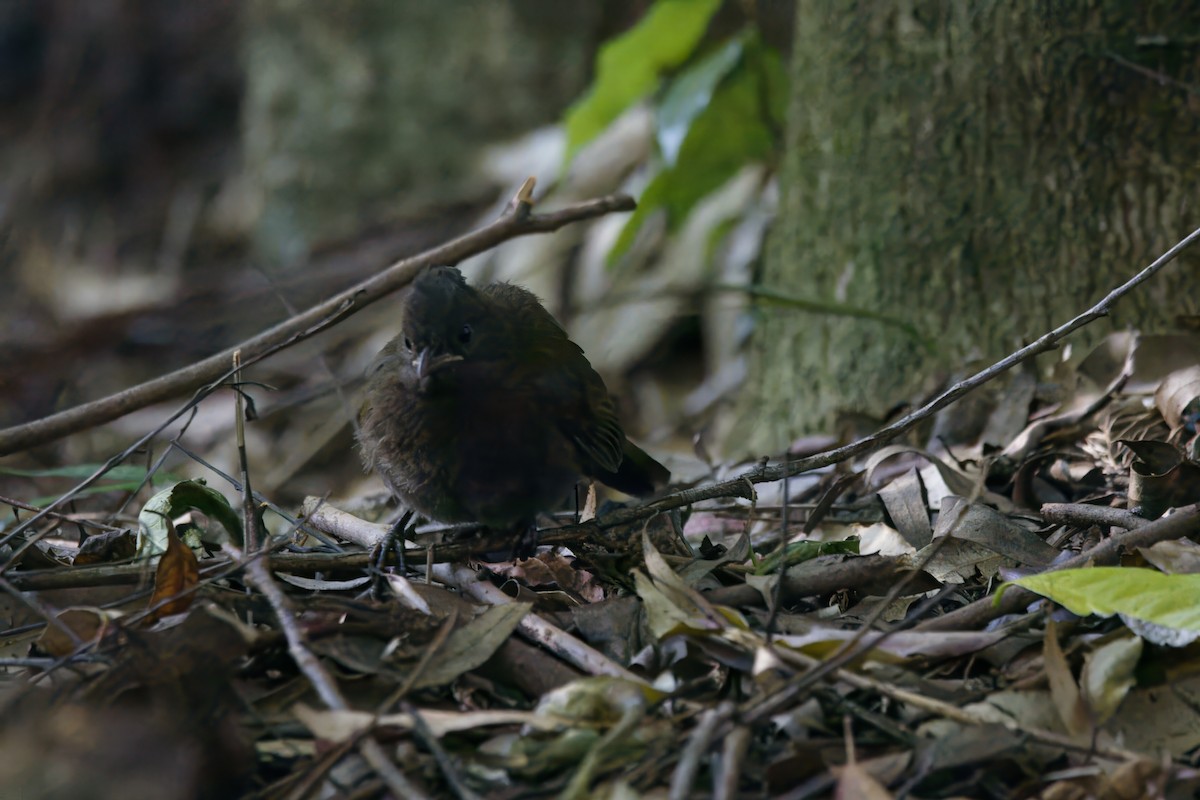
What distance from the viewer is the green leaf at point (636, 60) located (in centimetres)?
503

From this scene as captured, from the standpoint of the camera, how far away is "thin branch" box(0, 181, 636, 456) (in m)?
2.97

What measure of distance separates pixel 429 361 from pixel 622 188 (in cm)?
402

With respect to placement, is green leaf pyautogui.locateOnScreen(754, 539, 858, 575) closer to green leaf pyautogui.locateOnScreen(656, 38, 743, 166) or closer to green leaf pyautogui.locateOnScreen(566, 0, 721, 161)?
green leaf pyautogui.locateOnScreen(656, 38, 743, 166)

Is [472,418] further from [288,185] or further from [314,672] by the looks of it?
[288,185]

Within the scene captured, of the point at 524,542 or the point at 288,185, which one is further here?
the point at 288,185

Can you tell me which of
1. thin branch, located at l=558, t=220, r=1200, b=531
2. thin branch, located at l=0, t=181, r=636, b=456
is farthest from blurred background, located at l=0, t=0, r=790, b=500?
thin branch, located at l=558, t=220, r=1200, b=531

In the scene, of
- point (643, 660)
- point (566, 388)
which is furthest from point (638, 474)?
point (643, 660)

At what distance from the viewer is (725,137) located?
210 inches

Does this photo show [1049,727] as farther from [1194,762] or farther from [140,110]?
[140,110]

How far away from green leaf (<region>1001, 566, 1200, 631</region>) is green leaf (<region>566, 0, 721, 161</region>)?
337cm

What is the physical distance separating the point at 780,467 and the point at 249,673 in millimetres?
1200

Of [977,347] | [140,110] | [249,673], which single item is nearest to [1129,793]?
[249,673]

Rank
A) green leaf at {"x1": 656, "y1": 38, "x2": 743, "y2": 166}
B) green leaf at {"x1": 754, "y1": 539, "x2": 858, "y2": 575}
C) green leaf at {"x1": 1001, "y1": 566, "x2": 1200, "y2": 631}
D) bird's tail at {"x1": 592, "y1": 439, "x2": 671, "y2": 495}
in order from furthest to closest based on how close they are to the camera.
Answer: green leaf at {"x1": 656, "y1": 38, "x2": 743, "y2": 166} → bird's tail at {"x1": 592, "y1": 439, "x2": 671, "y2": 495} → green leaf at {"x1": 754, "y1": 539, "x2": 858, "y2": 575} → green leaf at {"x1": 1001, "y1": 566, "x2": 1200, "y2": 631}

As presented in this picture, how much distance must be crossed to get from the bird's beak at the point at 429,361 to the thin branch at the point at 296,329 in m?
0.30
